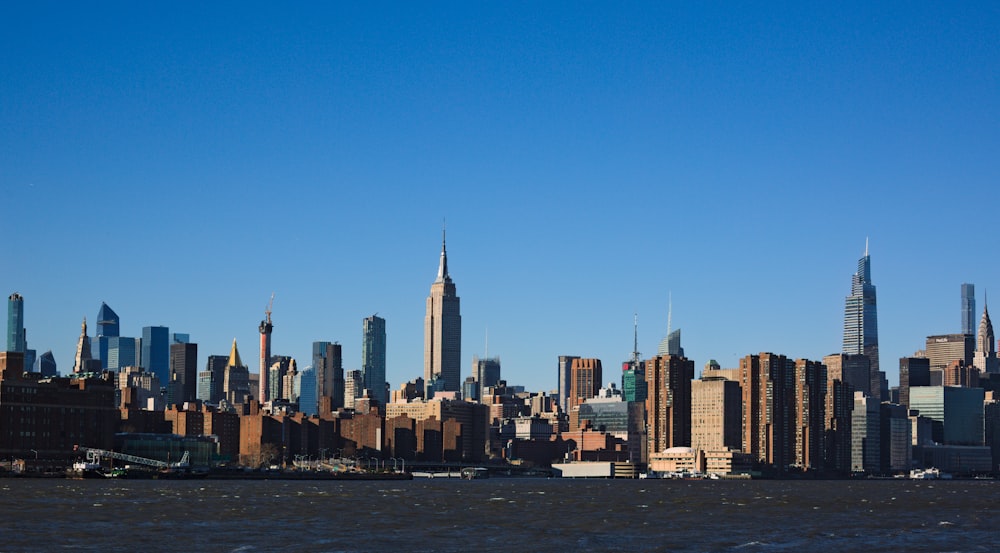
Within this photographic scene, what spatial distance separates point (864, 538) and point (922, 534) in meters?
7.88

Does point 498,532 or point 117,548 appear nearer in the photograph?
point 117,548

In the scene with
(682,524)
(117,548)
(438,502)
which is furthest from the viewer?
(438,502)

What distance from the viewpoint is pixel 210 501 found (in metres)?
182

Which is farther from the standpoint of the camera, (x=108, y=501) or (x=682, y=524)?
(x=108, y=501)

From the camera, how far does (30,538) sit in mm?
115188

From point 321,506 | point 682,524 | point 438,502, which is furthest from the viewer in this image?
point 438,502

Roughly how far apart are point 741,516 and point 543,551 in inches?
2117

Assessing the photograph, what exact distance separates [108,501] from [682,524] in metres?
67.1

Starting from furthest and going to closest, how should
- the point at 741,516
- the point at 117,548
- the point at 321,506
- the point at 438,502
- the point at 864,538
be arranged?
the point at 438,502, the point at 321,506, the point at 741,516, the point at 864,538, the point at 117,548

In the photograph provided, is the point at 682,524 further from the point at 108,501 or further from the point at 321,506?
the point at 108,501

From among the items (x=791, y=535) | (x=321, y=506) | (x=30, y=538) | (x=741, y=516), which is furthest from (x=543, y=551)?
(x=321, y=506)

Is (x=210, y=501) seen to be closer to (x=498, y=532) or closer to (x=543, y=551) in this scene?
(x=498, y=532)

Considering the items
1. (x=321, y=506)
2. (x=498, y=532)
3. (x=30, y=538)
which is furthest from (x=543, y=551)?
(x=321, y=506)

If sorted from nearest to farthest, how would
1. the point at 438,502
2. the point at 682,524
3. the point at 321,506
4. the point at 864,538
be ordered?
the point at 864,538
the point at 682,524
the point at 321,506
the point at 438,502
